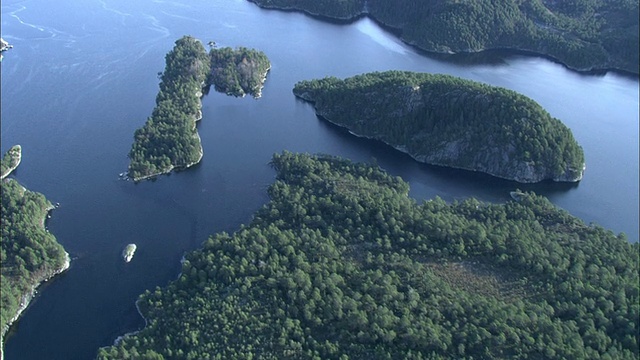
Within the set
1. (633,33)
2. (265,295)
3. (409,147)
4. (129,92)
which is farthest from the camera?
(633,33)

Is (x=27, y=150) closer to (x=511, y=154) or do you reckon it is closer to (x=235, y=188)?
(x=235, y=188)

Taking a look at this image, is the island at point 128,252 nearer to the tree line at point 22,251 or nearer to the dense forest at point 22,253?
the dense forest at point 22,253

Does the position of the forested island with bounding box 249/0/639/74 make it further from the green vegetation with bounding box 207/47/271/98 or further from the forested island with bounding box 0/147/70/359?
the forested island with bounding box 0/147/70/359

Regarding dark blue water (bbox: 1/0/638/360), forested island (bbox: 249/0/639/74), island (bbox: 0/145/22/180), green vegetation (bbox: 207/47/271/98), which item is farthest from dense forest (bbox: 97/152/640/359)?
forested island (bbox: 249/0/639/74)

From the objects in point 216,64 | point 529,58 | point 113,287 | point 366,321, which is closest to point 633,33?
point 529,58

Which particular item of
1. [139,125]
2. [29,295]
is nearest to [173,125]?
[139,125]

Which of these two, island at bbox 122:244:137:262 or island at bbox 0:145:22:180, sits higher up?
island at bbox 0:145:22:180
